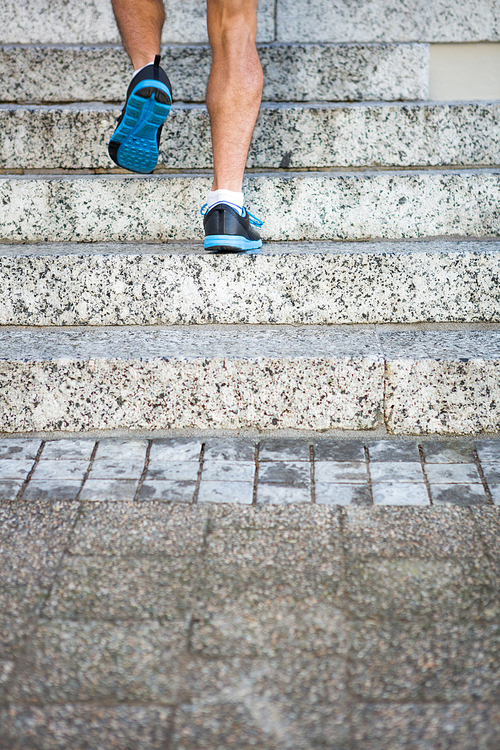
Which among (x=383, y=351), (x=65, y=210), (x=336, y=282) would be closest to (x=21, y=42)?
(x=65, y=210)

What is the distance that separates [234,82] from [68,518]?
1.53 m

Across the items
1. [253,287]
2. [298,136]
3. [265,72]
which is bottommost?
[253,287]

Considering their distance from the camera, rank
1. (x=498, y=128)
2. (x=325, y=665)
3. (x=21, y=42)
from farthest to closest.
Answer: (x=21, y=42)
(x=498, y=128)
(x=325, y=665)

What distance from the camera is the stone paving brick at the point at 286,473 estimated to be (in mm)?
1862

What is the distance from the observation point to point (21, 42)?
3361mm

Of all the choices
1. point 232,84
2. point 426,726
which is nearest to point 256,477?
point 426,726

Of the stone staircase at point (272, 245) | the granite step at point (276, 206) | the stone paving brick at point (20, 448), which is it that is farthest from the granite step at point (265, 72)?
the stone paving brick at point (20, 448)

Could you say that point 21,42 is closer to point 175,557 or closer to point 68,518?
point 68,518

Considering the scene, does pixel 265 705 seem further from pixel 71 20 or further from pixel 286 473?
pixel 71 20

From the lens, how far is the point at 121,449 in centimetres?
205

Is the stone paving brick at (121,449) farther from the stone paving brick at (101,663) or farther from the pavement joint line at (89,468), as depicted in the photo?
the stone paving brick at (101,663)

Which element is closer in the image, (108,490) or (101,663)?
(101,663)

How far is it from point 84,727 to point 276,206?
199 centimetres

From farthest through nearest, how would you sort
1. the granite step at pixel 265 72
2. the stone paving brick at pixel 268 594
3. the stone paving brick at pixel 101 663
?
the granite step at pixel 265 72
the stone paving brick at pixel 268 594
the stone paving brick at pixel 101 663
